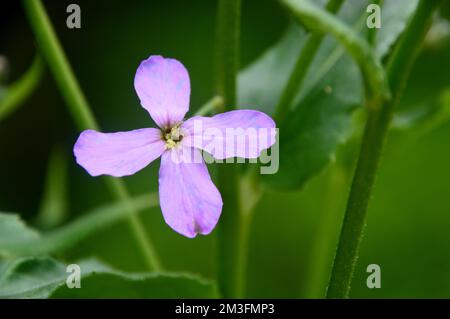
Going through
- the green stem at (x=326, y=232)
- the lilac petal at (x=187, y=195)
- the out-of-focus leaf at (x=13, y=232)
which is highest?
the green stem at (x=326, y=232)

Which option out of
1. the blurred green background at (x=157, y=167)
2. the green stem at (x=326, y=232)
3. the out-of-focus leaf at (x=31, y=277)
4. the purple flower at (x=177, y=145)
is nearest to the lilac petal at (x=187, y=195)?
the purple flower at (x=177, y=145)

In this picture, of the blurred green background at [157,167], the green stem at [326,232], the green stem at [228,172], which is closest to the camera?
the green stem at [228,172]

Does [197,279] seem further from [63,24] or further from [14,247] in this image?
[63,24]

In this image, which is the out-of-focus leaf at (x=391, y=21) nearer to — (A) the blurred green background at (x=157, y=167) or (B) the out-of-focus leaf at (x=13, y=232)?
(B) the out-of-focus leaf at (x=13, y=232)

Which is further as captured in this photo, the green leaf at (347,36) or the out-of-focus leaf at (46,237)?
the out-of-focus leaf at (46,237)

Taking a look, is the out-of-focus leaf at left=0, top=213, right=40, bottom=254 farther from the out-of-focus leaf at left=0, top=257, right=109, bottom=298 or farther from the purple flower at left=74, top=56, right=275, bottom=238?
the purple flower at left=74, top=56, right=275, bottom=238

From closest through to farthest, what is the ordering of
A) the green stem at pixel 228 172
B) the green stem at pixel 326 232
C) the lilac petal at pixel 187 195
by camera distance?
1. the lilac petal at pixel 187 195
2. the green stem at pixel 228 172
3. the green stem at pixel 326 232
